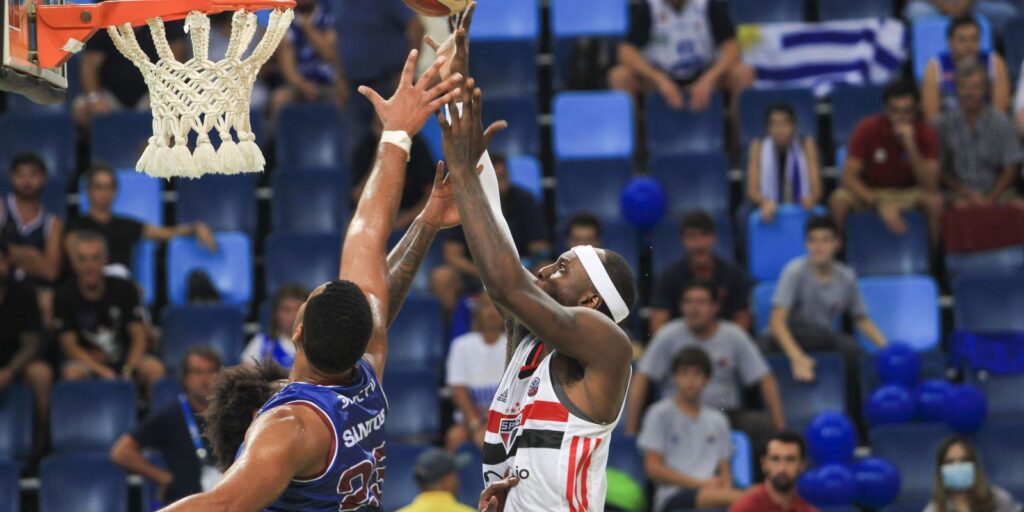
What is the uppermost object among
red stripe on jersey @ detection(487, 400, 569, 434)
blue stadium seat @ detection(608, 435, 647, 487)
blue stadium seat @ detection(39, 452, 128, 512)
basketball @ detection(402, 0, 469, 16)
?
basketball @ detection(402, 0, 469, 16)

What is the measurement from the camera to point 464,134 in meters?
4.65

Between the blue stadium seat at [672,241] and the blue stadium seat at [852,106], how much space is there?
162 centimetres

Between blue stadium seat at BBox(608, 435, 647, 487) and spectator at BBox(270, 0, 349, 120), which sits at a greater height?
spectator at BBox(270, 0, 349, 120)

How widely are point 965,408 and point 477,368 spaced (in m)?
3.19

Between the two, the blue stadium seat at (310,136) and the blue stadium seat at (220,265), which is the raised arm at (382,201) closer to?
the blue stadium seat at (220,265)

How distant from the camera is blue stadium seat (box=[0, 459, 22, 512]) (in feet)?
31.4

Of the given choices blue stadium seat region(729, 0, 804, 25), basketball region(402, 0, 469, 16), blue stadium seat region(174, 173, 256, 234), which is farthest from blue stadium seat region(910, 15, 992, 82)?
basketball region(402, 0, 469, 16)

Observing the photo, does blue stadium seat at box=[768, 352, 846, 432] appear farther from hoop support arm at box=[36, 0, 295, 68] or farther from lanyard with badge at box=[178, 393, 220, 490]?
hoop support arm at box=[36, 0, 295, 68]

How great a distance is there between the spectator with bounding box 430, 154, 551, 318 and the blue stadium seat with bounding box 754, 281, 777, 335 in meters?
1.55

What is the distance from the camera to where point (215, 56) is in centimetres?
1159

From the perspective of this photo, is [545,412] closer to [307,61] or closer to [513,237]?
[513,237]

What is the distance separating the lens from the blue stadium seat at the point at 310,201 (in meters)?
11.6

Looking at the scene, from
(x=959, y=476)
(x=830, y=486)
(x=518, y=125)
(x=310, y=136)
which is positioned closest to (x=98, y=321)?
(x=310, y=136)

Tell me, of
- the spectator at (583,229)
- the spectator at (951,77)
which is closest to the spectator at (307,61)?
the spectator at (583,229)
